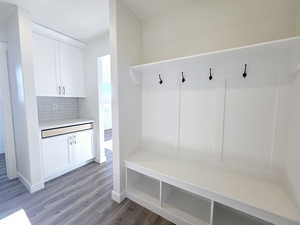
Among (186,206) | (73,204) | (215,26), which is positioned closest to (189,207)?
(186,206)

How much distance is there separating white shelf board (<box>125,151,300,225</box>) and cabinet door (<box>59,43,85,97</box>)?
72.6 inches

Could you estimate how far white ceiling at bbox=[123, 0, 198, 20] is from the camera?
153cm

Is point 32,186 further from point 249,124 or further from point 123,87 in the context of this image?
point 249,124

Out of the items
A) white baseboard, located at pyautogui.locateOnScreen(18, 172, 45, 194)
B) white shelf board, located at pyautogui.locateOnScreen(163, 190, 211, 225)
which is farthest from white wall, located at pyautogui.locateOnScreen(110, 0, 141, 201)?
white baseboard, located at pyautogui.locateOnScreen(18, 172, 45, 194)

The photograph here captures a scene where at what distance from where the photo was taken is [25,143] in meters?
1.88

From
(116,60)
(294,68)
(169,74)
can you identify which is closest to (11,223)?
(116,60)

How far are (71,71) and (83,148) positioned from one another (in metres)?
1.51

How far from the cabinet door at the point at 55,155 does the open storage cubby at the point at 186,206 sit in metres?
1.81

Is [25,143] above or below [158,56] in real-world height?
below

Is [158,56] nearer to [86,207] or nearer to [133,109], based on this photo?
[133,109]

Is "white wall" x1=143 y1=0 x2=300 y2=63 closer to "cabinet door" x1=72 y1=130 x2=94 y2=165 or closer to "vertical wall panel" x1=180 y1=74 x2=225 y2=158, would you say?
"vertical wall panel" x1=180 y1=74 x2=225 y2=158

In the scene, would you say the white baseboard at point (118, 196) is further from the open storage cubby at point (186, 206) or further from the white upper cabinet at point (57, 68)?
the white upper cabinet at point (57, 68)

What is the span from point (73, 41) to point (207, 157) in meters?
2.97

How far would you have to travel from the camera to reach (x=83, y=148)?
2576 mm
